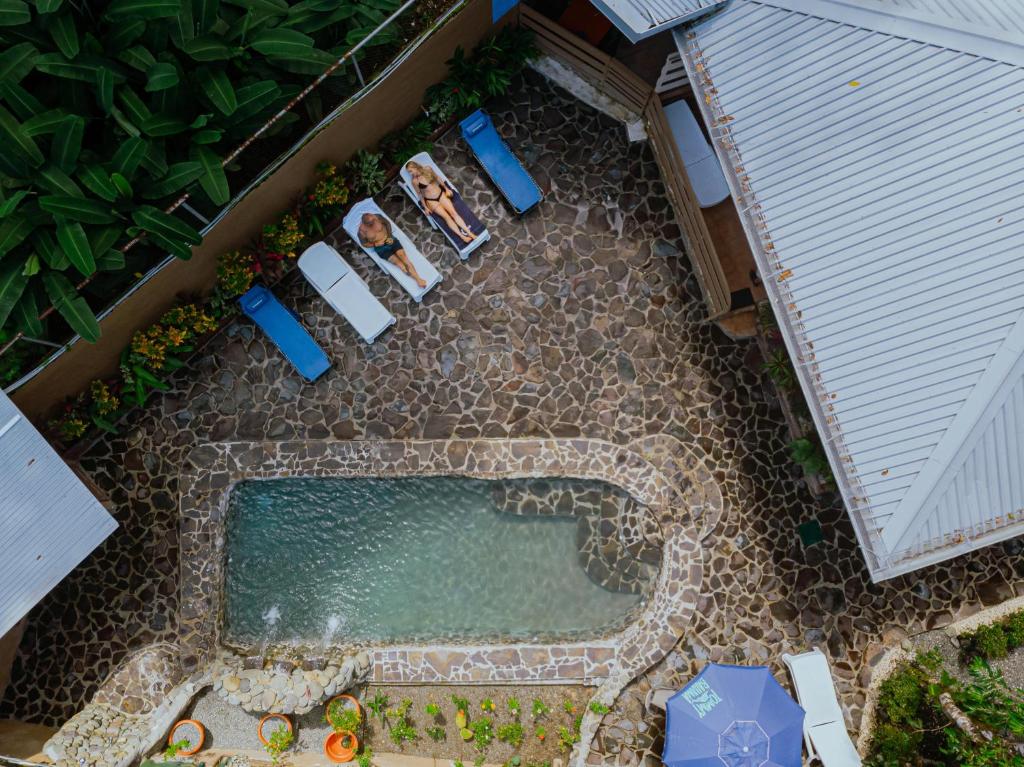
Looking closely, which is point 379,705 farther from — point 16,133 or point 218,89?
point 16,133

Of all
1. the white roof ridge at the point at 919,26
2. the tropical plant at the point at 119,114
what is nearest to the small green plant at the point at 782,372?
the white roof ridge at the point at 919,26

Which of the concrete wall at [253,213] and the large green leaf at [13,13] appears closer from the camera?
the large green leaf at [13,13]

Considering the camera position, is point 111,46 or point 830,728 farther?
point 830,728

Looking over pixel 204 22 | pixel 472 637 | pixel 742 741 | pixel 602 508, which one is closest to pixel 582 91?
pixel 204 22

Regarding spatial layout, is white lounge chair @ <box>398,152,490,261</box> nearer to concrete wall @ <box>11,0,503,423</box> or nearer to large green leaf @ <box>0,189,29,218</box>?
concrete wall @ <box>11,0,503,423</box>

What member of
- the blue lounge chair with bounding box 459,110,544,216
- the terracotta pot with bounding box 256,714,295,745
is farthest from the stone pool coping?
the blue lounge chair with bounding box 459,110,544,216

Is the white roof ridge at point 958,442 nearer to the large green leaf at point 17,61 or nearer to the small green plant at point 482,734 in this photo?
the small green plant at point 482,734

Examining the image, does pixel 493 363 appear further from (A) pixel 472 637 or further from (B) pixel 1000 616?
(B) pixel 1000 616
